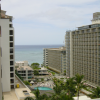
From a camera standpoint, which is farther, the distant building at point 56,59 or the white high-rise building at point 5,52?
the distant building at point 56,59

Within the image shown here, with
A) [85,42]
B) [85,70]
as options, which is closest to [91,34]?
[85,42]

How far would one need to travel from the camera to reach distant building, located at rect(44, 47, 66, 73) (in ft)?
120

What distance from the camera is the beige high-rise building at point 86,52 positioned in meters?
22.7

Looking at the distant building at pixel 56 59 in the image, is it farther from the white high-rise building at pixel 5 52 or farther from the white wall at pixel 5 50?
the white wall at pixel 5 50

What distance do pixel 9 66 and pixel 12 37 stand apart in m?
3.17

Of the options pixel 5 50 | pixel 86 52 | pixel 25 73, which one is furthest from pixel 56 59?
pixel 5 50

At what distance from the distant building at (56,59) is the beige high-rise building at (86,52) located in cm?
679

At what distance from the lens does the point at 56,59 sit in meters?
39.8

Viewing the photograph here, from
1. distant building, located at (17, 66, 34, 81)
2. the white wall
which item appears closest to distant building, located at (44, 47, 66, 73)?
distant building, located at (17, 66, 34, 81)

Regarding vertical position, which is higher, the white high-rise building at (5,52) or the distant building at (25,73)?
the white high-rise building at (5,52)

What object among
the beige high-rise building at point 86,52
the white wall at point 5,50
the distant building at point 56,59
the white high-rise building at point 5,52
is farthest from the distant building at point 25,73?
the white wall at point 5,50

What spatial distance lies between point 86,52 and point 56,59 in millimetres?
15718

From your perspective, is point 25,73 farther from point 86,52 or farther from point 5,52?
point 5,52

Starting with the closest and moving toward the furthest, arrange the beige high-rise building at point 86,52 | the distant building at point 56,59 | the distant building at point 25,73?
the beige high-rise building at point 86,52
the distant building at point 25,73
the distant building at point 56,59
